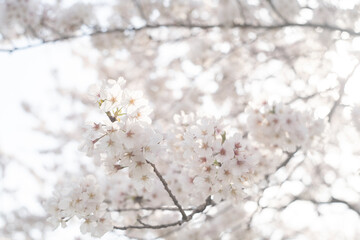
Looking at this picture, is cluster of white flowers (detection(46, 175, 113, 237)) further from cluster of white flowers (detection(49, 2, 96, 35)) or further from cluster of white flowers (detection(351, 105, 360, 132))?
cluster of white flowers (detection(49, 2, 96, 35))

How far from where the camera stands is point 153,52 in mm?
6715

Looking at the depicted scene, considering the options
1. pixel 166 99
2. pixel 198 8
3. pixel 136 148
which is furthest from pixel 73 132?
pixel 136 148

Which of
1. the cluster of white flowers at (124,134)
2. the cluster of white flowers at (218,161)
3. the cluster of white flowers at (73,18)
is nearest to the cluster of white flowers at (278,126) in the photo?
the cluster of white flowers at (218,161)

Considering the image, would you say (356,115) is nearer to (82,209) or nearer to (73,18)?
(82,209)

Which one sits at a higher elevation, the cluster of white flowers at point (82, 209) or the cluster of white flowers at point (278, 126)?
the cluster of white flowers at point (82, 209)

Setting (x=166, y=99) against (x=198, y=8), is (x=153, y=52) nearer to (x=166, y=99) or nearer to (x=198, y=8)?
(x=166, y=99)

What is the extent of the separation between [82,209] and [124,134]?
687 mm

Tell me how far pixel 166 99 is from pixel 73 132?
275 cm

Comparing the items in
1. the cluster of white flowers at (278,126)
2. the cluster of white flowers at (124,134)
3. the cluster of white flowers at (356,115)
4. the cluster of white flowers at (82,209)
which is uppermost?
the cluster of white flowers at (124,134)

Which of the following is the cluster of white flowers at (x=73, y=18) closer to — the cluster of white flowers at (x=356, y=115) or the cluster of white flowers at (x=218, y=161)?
the cluster of white flowers at (x=218, y=161)

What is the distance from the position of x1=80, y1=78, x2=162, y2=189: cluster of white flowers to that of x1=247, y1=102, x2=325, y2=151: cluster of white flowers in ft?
4.05

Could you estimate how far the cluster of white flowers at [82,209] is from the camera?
222 centimetres

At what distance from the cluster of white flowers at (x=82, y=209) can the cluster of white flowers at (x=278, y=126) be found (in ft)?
4.33

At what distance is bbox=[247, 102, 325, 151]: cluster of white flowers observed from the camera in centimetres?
288
